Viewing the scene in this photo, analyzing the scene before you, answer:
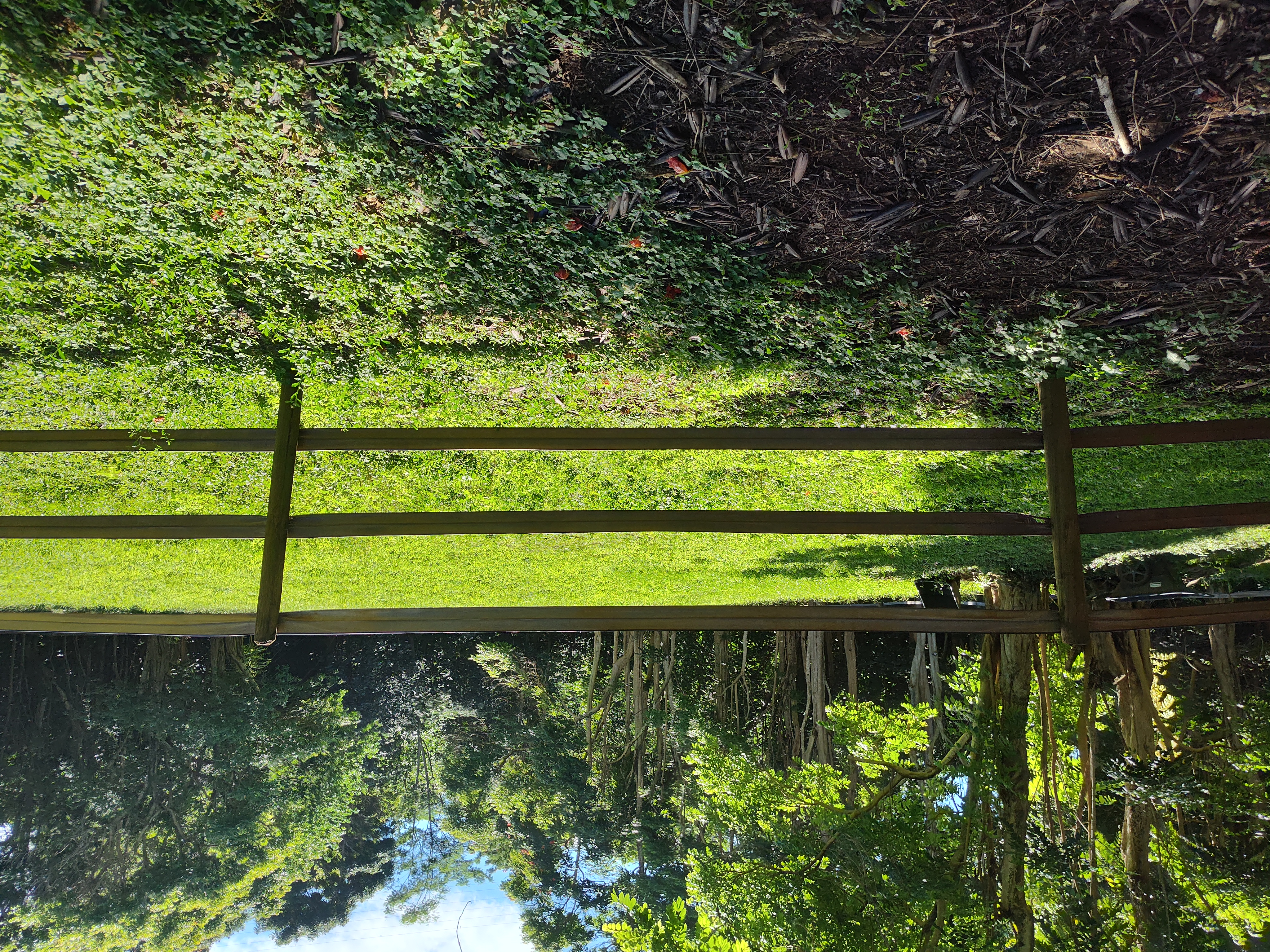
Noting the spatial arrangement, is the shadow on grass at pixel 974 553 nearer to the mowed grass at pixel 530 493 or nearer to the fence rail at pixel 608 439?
the mowed grass at pixel 530 493

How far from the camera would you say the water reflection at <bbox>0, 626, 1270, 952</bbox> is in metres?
4.18

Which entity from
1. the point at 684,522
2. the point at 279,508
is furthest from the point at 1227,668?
the point at 279,508

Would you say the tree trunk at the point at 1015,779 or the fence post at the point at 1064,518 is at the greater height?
the fence post at the point at 1064,518

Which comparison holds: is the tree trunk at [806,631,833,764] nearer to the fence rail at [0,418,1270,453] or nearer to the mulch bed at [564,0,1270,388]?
the fence rail at [0,418,1270,453]

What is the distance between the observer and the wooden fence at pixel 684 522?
10.2ft

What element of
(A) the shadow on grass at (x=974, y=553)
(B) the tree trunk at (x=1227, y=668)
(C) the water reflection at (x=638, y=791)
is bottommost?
(C) the water reflection at (x=638, y=791)

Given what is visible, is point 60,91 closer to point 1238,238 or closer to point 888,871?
point 1238,238

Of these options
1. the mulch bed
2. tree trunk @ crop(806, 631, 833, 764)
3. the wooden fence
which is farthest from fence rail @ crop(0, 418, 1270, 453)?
tree trunk @ crop(806, 631, 833, 764)

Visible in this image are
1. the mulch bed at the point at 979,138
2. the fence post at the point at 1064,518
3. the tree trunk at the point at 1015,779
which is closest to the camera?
the mulch bed at the point at 979,138

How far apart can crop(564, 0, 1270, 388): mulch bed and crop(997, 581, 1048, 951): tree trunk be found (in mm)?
2469

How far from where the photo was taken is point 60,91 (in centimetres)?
215

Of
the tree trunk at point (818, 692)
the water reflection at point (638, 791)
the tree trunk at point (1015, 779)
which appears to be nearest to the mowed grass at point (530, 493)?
the tree trunk at point (818, 692)

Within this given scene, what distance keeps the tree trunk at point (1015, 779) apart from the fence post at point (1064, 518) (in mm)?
1250

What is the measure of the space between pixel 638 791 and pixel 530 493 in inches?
199
